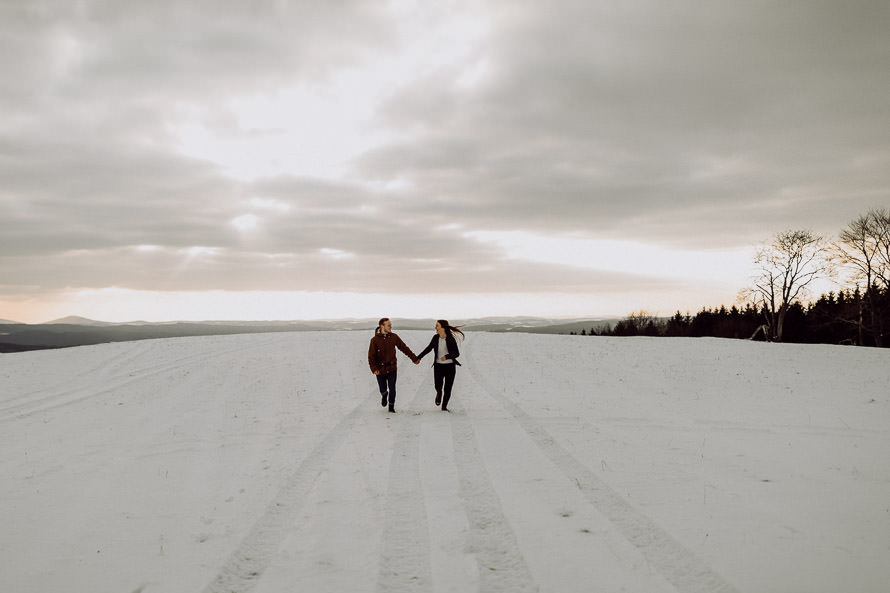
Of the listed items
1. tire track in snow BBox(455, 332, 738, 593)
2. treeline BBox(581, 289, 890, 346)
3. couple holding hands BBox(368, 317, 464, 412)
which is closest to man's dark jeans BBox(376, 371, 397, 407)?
couple holding hands BBox(368, 317, 464, 412)

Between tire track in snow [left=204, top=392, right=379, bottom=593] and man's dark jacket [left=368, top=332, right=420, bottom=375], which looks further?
man's dark jacket [left=368, top=332, right=420, bottom=375]

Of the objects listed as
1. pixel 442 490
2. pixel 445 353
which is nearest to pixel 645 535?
pixel 442 490

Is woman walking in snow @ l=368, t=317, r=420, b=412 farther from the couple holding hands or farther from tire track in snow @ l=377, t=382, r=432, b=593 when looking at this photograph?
tire track in snow @ l=377, t=382, r=432, b=593

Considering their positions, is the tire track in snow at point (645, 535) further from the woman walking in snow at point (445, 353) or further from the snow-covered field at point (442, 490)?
the woman walking in snow at point (445, 353)

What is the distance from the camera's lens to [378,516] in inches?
245

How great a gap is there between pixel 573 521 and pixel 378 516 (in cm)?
246

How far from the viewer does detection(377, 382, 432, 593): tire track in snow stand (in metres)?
4.71

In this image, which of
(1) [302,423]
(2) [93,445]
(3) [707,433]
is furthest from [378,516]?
(3) [707,433]

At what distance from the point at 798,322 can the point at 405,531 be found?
8943 cm

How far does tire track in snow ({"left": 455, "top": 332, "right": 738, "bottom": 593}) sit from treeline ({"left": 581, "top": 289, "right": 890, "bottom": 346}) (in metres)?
50.4

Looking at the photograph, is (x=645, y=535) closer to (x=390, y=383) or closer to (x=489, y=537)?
(x=489, y=537)

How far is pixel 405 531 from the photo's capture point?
18.9 feet

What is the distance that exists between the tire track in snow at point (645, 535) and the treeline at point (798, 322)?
50.4m

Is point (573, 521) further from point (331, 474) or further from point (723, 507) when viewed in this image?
point (331, 474)
